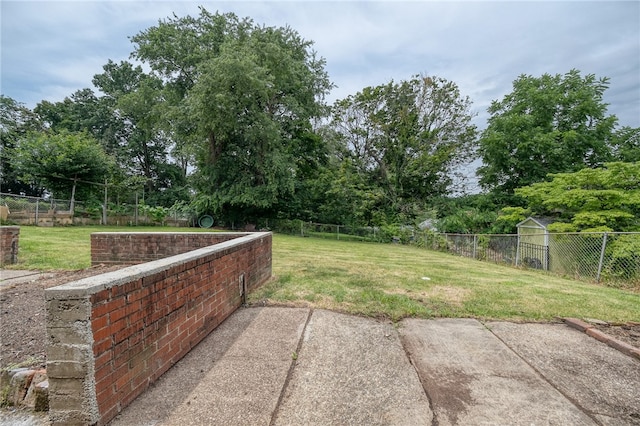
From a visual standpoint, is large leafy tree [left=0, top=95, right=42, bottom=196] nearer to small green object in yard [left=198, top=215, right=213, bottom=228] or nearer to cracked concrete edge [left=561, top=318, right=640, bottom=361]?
small green object in yard [left=198, top=215, right=213, bottom=228]

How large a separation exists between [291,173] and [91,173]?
1169 cm

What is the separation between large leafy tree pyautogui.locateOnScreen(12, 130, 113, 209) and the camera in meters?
16.4

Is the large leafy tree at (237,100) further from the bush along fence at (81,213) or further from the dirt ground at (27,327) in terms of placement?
the dirt ground at (27,327)

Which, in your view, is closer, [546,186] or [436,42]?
[436,42]

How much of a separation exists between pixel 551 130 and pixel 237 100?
21.3m

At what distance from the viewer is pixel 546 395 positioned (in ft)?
7.64

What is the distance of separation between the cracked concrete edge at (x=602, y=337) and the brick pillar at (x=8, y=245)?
29.8 ft

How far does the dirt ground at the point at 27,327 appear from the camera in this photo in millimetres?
2539

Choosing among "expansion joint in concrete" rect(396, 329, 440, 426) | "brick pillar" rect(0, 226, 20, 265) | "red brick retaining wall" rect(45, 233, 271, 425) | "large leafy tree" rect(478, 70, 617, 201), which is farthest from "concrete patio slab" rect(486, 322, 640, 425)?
"large leafy tree" rect(478, 70, 617, 201)

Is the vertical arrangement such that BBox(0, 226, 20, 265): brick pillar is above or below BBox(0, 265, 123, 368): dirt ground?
above

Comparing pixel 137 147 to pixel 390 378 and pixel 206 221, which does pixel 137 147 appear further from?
pixel 390 378

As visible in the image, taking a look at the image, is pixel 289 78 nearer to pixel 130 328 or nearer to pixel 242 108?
pixel 242 108

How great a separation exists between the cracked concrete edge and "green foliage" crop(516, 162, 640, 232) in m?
10.0

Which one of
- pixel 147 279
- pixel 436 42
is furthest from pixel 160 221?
pixel 147 279
